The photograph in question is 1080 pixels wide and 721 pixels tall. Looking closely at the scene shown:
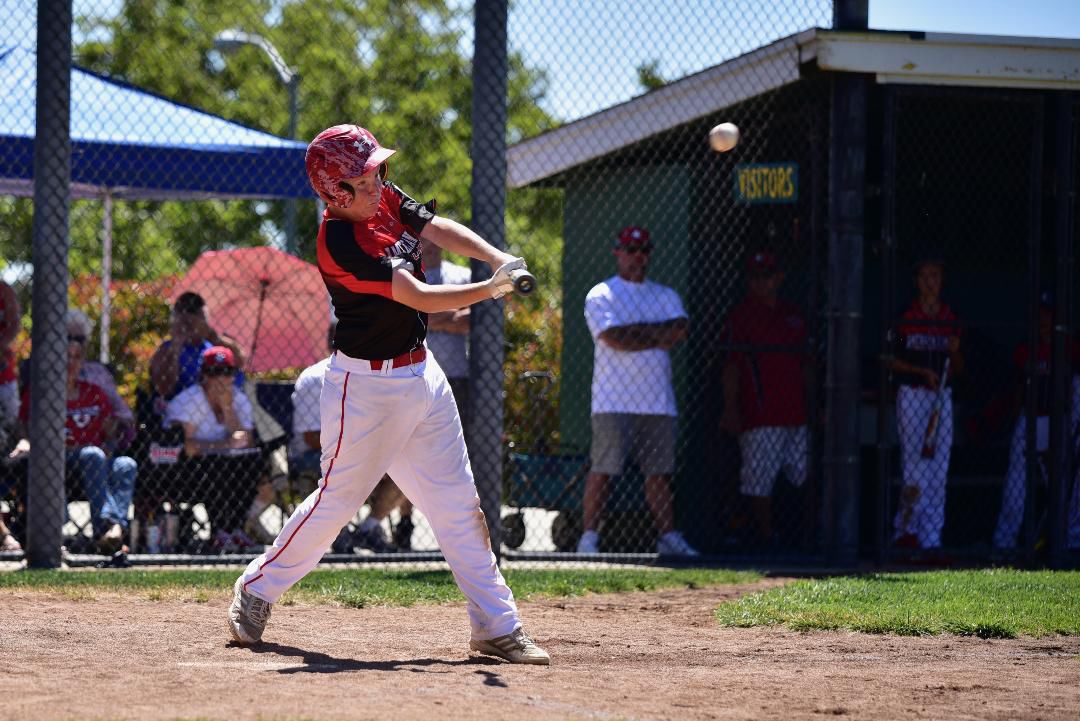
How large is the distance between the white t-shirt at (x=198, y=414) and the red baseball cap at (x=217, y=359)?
16 centimetres

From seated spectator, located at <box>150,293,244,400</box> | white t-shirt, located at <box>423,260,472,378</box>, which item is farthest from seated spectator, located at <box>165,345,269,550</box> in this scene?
white t-shirt, located at <box>423,260,472,378</box>

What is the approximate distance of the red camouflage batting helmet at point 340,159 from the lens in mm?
5434

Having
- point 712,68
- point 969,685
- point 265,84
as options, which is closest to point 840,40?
point 712,68

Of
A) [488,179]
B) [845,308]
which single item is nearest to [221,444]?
[488,179]

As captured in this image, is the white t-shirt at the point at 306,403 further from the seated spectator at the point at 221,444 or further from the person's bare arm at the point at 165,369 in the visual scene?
the person's bare arm at the point at 165,369

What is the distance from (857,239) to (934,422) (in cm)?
142

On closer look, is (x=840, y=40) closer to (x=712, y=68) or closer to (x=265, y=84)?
(x=712, y=68)

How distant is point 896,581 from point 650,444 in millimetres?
1907

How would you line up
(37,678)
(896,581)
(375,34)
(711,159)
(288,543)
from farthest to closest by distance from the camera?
1. (375,34)
2. (711,159)
3. (896,581)
4. (288,543)
5. (37,678)

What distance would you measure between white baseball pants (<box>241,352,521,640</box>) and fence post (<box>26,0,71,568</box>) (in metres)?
3.05

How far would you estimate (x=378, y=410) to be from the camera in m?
5.64

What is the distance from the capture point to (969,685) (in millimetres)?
5316

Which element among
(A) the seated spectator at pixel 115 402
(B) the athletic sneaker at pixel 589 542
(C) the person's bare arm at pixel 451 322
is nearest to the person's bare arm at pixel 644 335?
(C) the person's bare arm at pixel 451 322

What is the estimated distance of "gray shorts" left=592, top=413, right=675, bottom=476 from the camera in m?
9.52
